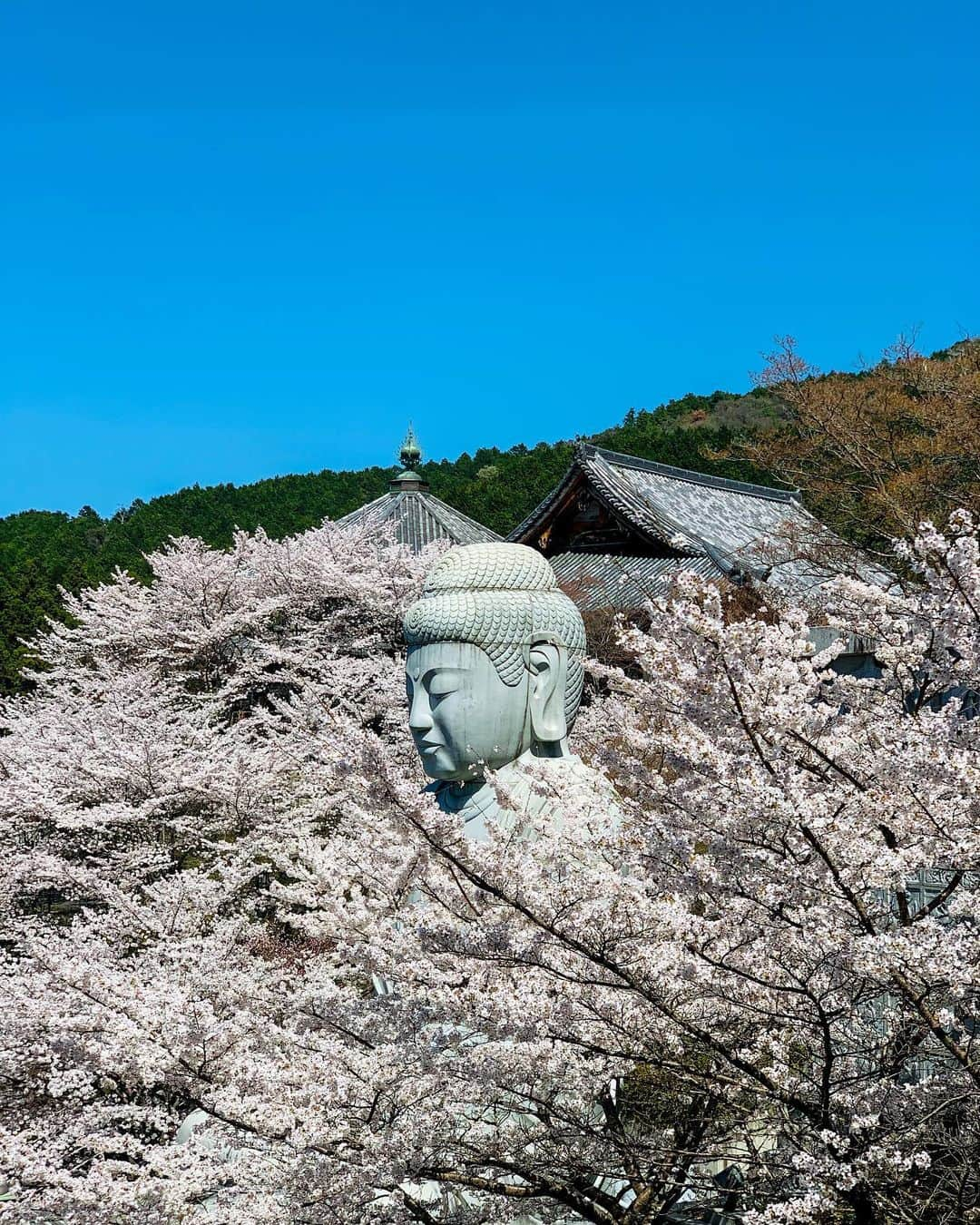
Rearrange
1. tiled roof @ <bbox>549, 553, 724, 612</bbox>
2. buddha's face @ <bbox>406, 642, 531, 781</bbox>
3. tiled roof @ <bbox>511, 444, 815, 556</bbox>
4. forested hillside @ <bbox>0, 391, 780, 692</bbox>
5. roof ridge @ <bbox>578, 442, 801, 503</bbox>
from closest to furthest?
buddha's face @ <bbox>406, 642, 531, 781</bbox>, tiled roof @ <bbox>549, 553, 724, 612</bbox>, tiled roof @ <bbox>511, 444, 815, 556</bbox>, roof ridge @ <bbox>578, 442, 801, 503</bbox>, forested hillside @ <bbox>0, 391, 780, 692</bbox>

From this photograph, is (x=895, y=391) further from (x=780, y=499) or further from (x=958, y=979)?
(x=958, y=979)

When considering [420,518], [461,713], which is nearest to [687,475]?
[420,518]

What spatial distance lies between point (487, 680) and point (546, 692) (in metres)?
0.32

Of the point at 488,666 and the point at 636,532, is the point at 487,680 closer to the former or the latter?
the point at 488,666

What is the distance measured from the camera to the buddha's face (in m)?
5.08

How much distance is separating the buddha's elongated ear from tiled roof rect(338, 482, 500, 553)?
14.9 meters

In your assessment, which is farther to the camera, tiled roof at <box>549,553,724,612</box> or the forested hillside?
the forested hillside

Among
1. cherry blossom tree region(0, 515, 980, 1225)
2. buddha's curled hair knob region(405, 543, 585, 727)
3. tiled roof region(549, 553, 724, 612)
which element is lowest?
cherry blossom tree region(0, 515, 980, 1225)

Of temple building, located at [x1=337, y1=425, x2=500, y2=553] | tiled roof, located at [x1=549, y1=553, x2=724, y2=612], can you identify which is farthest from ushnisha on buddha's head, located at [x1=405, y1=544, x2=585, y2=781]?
temple building, located at [x1=337, y1=425, x2=500, y2=553]

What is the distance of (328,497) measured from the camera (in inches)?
1594

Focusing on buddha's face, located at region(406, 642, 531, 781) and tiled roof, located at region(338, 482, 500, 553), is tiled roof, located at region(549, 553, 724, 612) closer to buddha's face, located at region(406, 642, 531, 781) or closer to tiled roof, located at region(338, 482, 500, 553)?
tiled roof, located at region(338, 482, 500, 553)

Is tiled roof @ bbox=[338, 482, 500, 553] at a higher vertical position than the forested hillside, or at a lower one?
lower

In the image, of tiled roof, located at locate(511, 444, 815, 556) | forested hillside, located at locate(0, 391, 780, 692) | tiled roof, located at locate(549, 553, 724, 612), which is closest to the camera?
tiled roof, located at locate(549, 553, 724, 612)

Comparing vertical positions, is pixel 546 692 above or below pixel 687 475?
below
